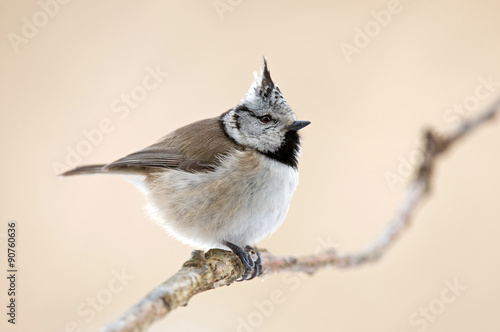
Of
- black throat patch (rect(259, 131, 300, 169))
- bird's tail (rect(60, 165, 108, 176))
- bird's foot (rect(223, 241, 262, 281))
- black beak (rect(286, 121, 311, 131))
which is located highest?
black beak (rect(286, 121, 311, 131))

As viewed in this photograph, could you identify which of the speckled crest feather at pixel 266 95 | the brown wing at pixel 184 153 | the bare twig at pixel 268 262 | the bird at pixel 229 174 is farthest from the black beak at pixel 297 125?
the bare twig at pixel 268 262

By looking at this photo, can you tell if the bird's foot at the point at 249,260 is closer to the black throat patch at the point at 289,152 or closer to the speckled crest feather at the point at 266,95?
the black throat patch at the point at 289,152

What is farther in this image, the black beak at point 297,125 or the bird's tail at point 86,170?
the bird's tail at point 86,170

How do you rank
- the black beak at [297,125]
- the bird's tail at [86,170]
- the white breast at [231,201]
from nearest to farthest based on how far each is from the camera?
the white breast at [231,201]
the black beak at [297,125]
the bird's tail at [86,170]

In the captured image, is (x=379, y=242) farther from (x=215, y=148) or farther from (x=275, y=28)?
(x=275, y=28)

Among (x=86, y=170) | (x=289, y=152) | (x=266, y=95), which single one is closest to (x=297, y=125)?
(x=289, y=152)

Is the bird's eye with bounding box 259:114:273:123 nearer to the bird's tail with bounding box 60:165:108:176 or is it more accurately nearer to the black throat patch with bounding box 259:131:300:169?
the black throat patch with bounding box 259:131:300:169

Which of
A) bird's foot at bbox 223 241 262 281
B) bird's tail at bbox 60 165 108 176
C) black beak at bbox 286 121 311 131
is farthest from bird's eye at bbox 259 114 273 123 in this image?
bird's tail at bbox 60 165 108 176
